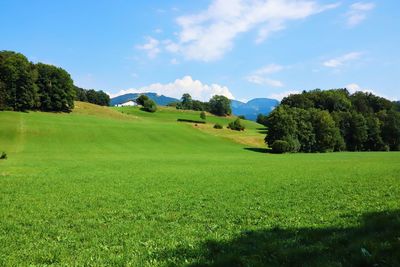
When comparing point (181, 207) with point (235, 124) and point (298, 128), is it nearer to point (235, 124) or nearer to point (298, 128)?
point (298, 128)

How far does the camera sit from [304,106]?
135 metres

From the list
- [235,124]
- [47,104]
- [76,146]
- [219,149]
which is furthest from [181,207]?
[235,124]

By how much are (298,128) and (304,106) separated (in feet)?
140

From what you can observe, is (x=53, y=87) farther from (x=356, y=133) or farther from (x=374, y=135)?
(x=374, y=135)

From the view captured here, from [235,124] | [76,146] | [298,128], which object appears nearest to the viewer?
[76,146]

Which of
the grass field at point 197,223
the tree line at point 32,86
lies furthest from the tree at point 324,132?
the grass field at point 197,223

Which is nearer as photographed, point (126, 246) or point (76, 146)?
point (126, 246)

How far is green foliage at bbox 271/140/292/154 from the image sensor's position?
279 ft

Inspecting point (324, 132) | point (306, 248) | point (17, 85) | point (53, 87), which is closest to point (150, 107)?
point (53, 87)

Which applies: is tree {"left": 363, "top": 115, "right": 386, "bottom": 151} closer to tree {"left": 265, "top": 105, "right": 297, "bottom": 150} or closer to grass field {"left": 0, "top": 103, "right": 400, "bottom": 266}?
tree {"left": 265, "top": 105, "right": 297, "bottom": 150}

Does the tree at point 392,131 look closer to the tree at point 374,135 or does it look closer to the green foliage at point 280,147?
the tree at point 374,135

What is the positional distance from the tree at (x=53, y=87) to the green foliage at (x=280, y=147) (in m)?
62.9

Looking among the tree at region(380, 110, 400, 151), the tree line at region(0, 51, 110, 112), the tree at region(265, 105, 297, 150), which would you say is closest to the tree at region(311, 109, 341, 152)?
the tree at region(265, 105, 297, 150)

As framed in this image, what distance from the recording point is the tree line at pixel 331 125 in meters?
90.6
